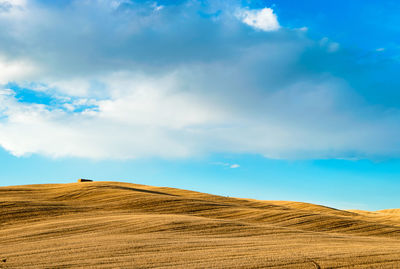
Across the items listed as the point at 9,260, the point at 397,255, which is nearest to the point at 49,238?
the point at 9,260

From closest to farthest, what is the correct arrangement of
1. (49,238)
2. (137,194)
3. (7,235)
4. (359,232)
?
(49,238) < (7,235) < (359,232) < (137,194)

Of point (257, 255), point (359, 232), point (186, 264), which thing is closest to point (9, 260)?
point (186, 264)

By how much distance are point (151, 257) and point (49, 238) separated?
5.54 metres

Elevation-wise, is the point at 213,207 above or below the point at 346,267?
above

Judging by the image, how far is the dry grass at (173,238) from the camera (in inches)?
442

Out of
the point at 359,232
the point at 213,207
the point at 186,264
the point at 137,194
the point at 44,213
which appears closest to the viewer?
the point at 186,264

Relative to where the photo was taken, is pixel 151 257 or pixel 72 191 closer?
pixel 151 257

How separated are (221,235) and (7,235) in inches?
348

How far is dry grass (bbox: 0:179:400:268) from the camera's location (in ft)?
36.9

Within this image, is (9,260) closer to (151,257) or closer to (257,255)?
(151,257)

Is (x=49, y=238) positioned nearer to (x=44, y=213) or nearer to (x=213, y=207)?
(x=44, y=213)

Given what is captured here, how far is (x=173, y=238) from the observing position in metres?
15.1

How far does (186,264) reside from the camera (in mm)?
10766

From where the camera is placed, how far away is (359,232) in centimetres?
2264
